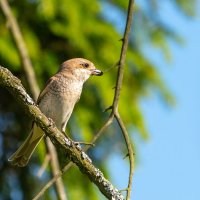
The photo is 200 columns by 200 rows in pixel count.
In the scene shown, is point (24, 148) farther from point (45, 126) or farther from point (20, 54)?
point (45, 126)

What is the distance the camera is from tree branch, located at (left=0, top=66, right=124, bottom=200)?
303cm

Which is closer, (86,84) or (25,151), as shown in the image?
(25,151)

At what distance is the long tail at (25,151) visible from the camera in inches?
179

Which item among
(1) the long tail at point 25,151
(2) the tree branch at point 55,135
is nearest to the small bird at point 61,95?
(1) the long tail at point 25,151

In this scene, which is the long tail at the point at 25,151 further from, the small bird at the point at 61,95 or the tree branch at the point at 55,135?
the tree branch at the point at 55,135

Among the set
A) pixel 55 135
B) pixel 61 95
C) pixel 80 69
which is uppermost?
pixel 80 69

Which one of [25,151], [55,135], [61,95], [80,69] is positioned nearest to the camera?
[55,135]

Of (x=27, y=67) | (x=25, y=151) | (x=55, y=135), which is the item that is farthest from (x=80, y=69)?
(x=55, y=135)

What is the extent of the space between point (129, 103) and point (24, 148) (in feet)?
5.10

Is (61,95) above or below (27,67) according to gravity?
below

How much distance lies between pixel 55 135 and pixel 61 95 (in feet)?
6.02

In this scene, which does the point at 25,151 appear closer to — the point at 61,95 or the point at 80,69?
the point at 61,95

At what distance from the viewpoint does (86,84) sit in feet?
19.4

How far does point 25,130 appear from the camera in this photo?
19.8 ft
